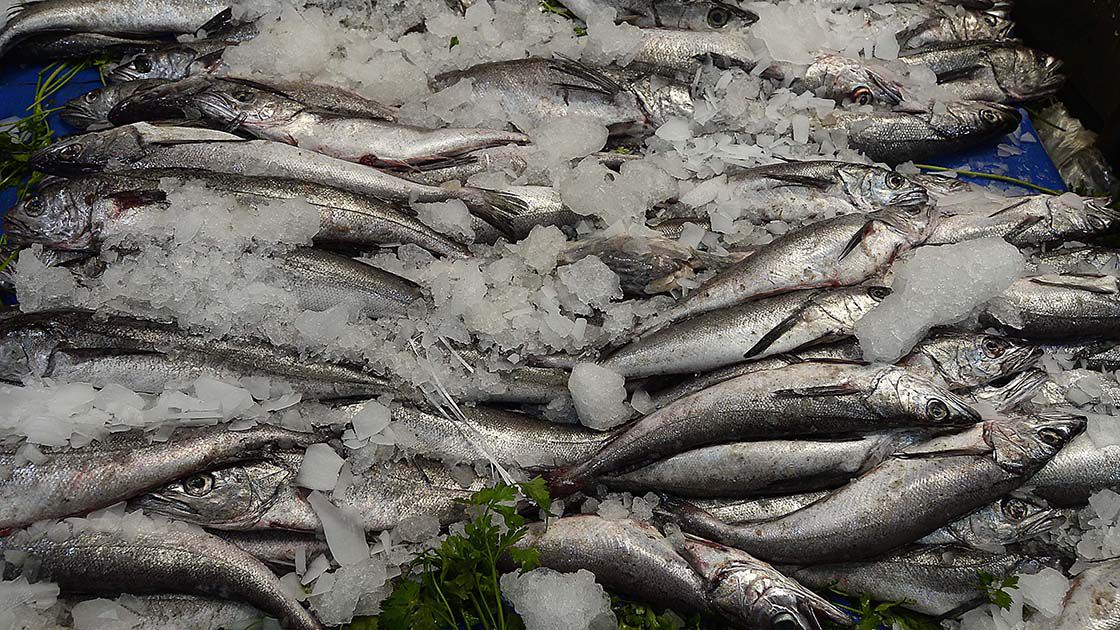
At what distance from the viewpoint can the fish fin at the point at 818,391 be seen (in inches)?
110

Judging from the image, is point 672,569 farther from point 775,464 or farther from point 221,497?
point 221,497

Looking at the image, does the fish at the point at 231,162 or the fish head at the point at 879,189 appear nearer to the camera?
the fish at the point at 231,162

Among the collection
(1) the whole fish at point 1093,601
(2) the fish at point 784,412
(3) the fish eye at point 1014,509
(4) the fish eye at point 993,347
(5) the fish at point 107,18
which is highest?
(5) the fish at point 107,18

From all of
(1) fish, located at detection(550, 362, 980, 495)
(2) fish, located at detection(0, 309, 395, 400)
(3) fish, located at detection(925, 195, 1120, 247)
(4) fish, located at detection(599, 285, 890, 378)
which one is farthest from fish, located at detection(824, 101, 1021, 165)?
(2) fish, located at detection(0, 309, 395, 400)

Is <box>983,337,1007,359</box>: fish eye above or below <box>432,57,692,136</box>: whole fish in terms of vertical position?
below

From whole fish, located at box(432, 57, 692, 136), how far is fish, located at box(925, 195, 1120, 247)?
1.55 metres

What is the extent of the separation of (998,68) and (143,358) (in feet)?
16.9

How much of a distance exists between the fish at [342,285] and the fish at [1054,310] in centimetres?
263

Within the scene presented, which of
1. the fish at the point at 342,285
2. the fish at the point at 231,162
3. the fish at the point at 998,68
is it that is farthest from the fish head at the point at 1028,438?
the fish at the point at 998,68

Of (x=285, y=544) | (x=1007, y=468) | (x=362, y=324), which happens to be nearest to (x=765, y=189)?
(x=1007, y=468)

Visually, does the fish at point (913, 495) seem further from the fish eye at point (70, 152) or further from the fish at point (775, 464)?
the fish eye at point (70, 152)

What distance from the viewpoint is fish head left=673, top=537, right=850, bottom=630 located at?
254 centimetres

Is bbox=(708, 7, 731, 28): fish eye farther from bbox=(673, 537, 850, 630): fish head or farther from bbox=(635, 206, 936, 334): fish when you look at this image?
bbox=(673, 537, 850, 630): fish head

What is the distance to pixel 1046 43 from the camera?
4816mm
